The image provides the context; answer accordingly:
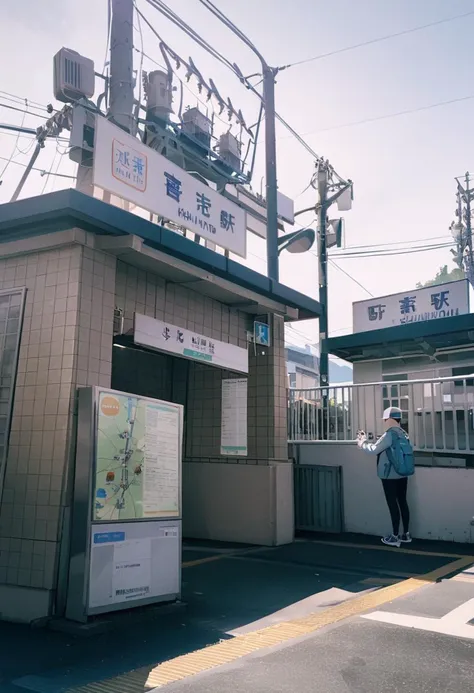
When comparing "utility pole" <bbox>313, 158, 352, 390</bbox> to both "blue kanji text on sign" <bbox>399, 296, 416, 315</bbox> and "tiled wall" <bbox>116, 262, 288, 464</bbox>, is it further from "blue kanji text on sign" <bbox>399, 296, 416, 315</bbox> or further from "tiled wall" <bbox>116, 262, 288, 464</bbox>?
"tiled wall" <bbox>116, 262, 288, 464</bbox>

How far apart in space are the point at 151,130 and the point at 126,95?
9.30ft

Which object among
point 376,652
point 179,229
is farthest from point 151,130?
point 376,652

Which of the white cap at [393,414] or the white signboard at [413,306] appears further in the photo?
the white signboard at [413,306]

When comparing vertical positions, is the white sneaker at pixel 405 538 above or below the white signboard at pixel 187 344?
below

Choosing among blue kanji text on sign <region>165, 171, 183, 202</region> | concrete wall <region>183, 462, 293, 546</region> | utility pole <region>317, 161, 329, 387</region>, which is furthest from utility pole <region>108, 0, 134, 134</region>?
concrete wall <region>183, 462, 293, 546</region>

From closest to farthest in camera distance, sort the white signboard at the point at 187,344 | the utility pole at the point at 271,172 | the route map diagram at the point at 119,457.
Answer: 1. the route map diagram at the point at 119,457
2. the white signboard at the point at 187,344
3. the utility pole at the point at 271,172

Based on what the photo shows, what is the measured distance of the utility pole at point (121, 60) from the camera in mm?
11188

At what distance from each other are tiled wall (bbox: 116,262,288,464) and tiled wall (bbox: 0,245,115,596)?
1.60 metres

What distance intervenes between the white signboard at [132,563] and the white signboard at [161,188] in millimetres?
3789

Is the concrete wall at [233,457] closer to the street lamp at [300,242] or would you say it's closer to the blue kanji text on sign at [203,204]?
the blue kanji text on sign at [203,204]

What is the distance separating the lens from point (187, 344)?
7.48 metres

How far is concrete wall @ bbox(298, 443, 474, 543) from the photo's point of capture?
8289 millimetres

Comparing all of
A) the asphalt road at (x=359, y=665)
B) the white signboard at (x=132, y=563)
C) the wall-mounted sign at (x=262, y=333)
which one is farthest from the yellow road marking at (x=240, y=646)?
the wall-mounted sign at (x=262, y=333)

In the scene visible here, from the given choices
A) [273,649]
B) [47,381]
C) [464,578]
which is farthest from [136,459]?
[464,578]
